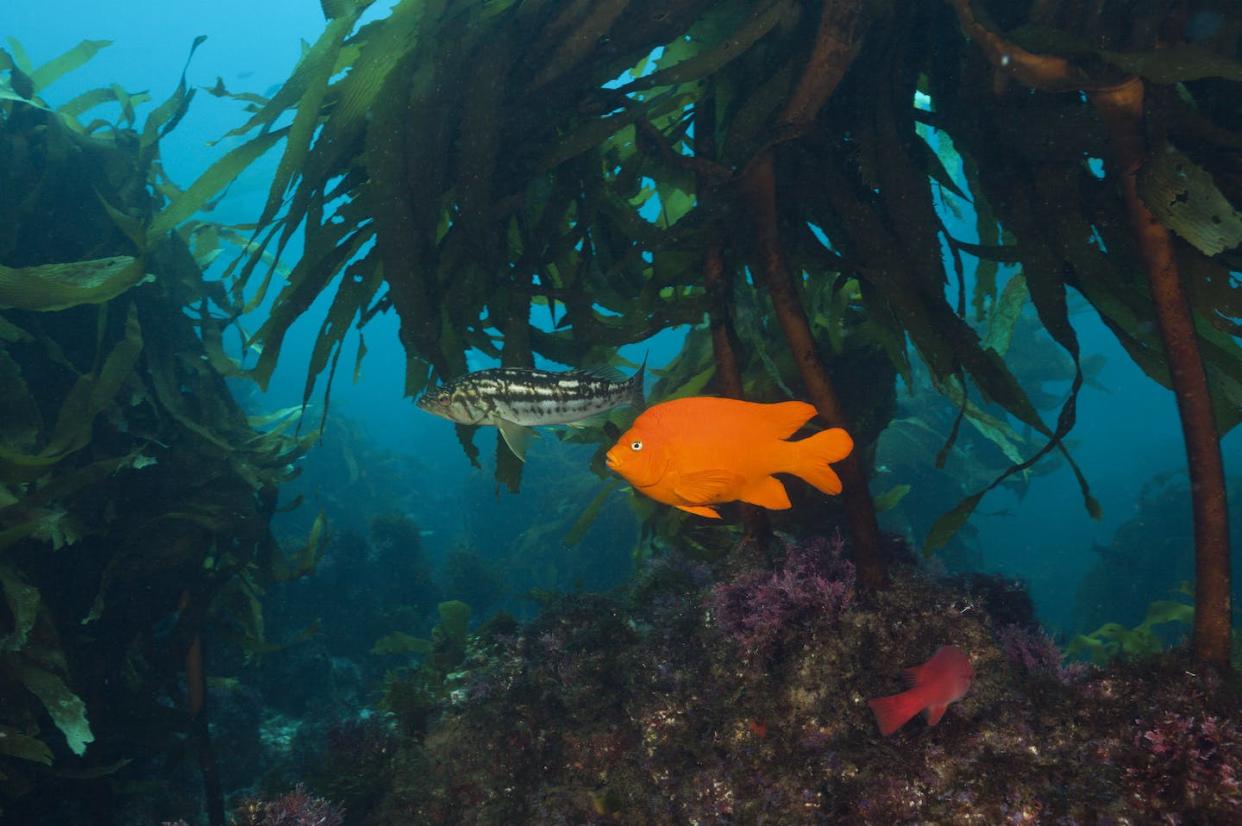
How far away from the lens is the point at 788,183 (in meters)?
2.58

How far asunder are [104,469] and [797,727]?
11.9ft

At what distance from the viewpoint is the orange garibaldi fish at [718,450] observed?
1771mm

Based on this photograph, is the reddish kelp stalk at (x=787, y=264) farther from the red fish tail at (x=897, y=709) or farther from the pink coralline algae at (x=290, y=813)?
the pink coralline algae at (x=290, y=813)

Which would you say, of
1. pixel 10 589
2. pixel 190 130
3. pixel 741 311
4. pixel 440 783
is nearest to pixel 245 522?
pixel 10 589

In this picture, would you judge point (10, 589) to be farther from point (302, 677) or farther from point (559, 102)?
point (302, 677)

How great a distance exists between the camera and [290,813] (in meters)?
2.84

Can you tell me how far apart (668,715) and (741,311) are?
1860 millimetres

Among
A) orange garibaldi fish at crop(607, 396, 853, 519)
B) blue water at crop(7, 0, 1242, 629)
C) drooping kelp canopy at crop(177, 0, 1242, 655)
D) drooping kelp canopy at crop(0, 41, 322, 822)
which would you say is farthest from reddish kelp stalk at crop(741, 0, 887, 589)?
blue water at crop(7, 0, 1242, 629)

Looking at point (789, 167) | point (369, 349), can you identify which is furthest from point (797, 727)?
point (369, 349)

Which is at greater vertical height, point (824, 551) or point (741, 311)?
point (741, 311)

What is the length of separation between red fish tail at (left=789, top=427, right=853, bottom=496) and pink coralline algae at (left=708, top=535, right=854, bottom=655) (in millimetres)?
653

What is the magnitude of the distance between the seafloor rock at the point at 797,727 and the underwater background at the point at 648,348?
1 cm

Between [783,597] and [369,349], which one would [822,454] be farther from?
[369,349]

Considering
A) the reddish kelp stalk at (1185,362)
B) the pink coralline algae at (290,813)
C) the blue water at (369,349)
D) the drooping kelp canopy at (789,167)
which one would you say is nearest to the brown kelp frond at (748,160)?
the drooping kelp canopy at (789,167)
